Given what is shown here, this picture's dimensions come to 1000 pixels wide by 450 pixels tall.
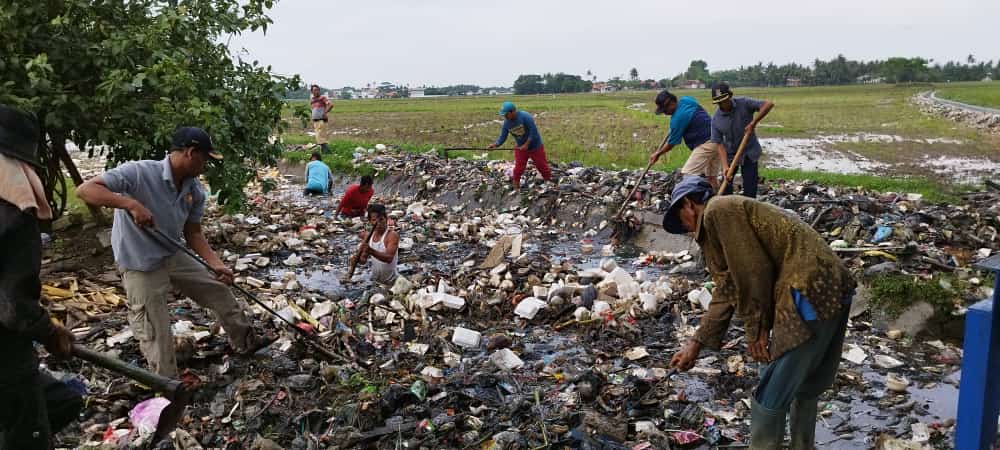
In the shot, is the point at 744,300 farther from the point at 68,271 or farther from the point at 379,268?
the point at 68,271

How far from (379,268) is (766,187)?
234 inches

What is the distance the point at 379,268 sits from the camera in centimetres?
629

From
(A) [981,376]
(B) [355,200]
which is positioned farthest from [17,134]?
(B) [355,200]

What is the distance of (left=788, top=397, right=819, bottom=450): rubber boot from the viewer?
3068mm

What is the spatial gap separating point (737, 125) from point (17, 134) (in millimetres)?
6474

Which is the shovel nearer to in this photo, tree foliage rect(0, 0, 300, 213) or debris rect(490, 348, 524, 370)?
debris rect(490, 348, 524, 370)

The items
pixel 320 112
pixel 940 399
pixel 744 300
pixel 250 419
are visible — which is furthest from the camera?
pixel 320 112

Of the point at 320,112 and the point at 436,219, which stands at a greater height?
the point at 320,112

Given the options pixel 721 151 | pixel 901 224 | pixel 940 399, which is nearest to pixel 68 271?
pixel 721 151

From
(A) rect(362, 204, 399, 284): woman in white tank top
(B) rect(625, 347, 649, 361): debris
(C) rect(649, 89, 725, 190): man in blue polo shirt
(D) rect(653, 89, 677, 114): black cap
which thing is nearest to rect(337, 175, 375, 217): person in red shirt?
(A) rect(362, 204, 399, 284): woman in white tank top

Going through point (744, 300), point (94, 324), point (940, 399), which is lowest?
point (940, 399)

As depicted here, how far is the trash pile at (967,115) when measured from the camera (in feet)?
71.3

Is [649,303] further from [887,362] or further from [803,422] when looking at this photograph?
[803,422]

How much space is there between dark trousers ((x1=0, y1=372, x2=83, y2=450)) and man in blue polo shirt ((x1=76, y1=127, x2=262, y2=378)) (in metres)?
1.12
